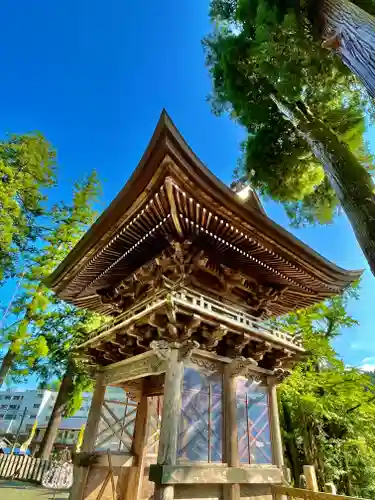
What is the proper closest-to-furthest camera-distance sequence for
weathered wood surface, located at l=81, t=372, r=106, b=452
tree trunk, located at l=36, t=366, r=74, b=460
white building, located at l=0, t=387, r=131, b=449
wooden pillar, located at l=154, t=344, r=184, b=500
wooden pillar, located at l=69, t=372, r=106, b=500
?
wooden pillar, located at l=154, t=344, r=184, b=500 < wooden pillar, located at l=69, t=372, r=106, b=500 < weathered wood surface, located at l=81, t=372, r=106, b=452 < tree trunk, located at l=36, t=366, r=74, b=460 < white building, located at l=0, t=387, r=131, b=449

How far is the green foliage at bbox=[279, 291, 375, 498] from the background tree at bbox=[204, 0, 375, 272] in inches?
225

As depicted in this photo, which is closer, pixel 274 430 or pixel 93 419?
pixel 274 430

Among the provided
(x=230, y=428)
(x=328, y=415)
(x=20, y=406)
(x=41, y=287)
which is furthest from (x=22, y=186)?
(x=20, y=406)

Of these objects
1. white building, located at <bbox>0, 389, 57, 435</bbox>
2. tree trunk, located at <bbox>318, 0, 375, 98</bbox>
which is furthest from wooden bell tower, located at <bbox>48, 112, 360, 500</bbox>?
white building, located at <bbox>0, 389, 57, 435</bbox>

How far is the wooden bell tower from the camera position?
498cm

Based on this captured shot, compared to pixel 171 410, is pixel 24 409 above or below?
above

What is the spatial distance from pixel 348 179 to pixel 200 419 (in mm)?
5189

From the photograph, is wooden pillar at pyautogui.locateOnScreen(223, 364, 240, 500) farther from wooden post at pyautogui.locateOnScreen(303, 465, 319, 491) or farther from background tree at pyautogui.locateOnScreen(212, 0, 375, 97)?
background tree at pyautogui.locateOnScreen(212, 0, 375, 97)

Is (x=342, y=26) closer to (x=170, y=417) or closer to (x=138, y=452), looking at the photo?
(x=170, y=417)

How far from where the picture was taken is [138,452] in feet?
23.9

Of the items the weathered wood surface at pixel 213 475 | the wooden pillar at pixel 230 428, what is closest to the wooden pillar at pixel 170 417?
the weathered wood surface at pixel 213 475

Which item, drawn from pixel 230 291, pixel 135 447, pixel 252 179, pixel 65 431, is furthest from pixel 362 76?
pixel 65 431

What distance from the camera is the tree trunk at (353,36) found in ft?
12.3

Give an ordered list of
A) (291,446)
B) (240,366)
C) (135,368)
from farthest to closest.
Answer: (291,446) < (135,368) < (240,366)
